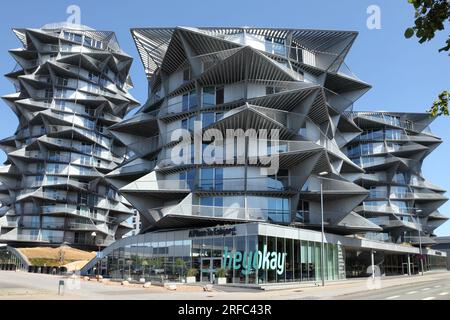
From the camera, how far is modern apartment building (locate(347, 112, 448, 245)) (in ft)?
269

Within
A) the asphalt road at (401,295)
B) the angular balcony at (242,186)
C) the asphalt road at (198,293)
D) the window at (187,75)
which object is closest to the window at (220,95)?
the window at (187,75)

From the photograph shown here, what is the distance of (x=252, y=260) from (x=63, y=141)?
188ft

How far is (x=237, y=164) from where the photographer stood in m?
43.4

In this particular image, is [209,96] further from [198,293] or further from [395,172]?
[395,172]

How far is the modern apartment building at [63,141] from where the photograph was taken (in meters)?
77.9

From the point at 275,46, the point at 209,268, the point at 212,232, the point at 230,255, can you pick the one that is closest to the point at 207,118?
the point at 275,46

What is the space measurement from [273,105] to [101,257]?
25505mm

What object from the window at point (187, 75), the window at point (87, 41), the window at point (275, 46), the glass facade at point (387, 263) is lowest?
the glass facade at point (387, 263)

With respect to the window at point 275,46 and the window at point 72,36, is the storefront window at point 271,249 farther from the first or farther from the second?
the window at point 72,36

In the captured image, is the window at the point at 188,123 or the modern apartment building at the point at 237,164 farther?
the window at the point at 188,123

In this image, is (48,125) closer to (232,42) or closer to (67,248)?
(67,248)

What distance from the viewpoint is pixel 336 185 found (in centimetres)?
4756

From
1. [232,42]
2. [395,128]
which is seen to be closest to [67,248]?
[232,42]

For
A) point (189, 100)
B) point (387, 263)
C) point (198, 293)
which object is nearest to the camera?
point (198, 293)
